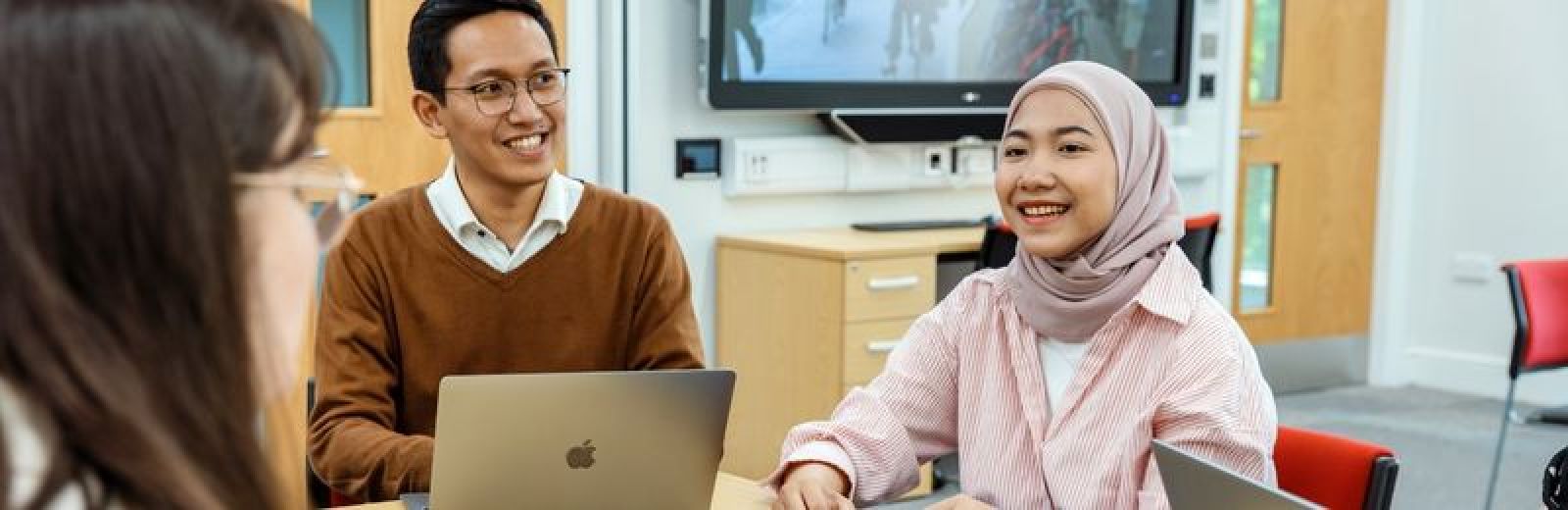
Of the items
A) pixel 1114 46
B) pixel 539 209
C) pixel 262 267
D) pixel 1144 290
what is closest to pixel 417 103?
pixel 539 209

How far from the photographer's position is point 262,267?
0.87m

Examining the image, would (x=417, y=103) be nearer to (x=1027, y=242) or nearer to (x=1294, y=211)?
(x=1027, y=242)

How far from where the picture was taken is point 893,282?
4.09m

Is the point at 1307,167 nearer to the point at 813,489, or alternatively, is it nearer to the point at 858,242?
the point at 858,242

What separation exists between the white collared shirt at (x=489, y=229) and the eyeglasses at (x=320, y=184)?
49.9 inches

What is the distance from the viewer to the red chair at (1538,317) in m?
3.72

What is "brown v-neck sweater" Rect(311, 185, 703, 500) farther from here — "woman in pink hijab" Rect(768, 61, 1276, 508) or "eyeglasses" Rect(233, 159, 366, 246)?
"eyeglasses" Rect(233, 159, 366, 246)

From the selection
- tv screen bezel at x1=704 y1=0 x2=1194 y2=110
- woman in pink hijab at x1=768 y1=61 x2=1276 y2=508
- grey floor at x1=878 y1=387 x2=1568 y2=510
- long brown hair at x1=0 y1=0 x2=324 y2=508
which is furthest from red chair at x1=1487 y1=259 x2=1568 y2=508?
long brown hair at x1=0 y1=0 x2=324 y2=508

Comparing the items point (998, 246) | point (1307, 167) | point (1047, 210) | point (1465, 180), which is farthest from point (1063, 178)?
point (1465, 180)

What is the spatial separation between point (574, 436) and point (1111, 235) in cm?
73

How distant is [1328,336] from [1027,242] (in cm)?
428

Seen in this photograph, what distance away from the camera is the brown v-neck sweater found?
225 cm

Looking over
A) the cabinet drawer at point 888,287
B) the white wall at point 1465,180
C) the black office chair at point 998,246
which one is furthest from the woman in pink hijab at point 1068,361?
the white wall at point 1465,180

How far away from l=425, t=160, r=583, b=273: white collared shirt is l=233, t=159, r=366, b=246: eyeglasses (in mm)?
1267
